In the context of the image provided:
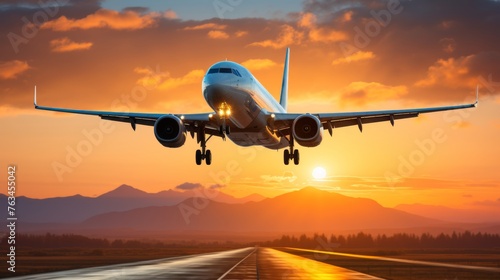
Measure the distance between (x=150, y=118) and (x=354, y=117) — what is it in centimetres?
1594

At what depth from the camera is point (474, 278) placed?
62844 mm

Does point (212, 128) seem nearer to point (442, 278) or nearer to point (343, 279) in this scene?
point (343, 279)

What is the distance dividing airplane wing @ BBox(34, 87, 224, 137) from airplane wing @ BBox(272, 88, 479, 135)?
16.3 ft

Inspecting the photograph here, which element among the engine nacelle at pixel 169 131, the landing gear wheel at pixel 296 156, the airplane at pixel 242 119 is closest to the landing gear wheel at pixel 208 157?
the airplane at pixel 242 119

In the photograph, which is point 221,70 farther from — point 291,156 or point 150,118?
point 291,156

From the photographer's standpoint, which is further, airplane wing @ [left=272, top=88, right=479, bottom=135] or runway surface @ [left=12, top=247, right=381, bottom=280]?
runway surface @ [left=12, top=247, right=381, bottom=280]

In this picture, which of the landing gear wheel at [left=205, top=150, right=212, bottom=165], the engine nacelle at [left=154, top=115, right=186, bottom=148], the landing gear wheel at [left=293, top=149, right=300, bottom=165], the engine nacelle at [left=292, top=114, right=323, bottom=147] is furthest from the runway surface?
the engine nacelle at [left=292, top=114, right=323, bottom=147]

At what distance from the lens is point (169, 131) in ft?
162

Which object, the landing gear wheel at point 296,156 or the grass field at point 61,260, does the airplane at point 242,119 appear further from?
the grass field at point 61,260

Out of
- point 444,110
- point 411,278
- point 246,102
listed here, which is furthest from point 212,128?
point 411,278

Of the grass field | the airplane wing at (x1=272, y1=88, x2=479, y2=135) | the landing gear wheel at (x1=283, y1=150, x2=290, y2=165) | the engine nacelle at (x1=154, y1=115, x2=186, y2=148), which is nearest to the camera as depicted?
the engine nacelle at (x1=154, y1=115, x2=186, y2=148)

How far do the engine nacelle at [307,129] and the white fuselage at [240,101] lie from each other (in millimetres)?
2223

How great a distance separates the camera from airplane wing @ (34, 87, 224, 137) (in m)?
49.8

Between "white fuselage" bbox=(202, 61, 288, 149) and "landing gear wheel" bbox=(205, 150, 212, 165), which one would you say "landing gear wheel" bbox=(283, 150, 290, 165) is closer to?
"white fuselage" bbox=(202, 61, 288, 149)
